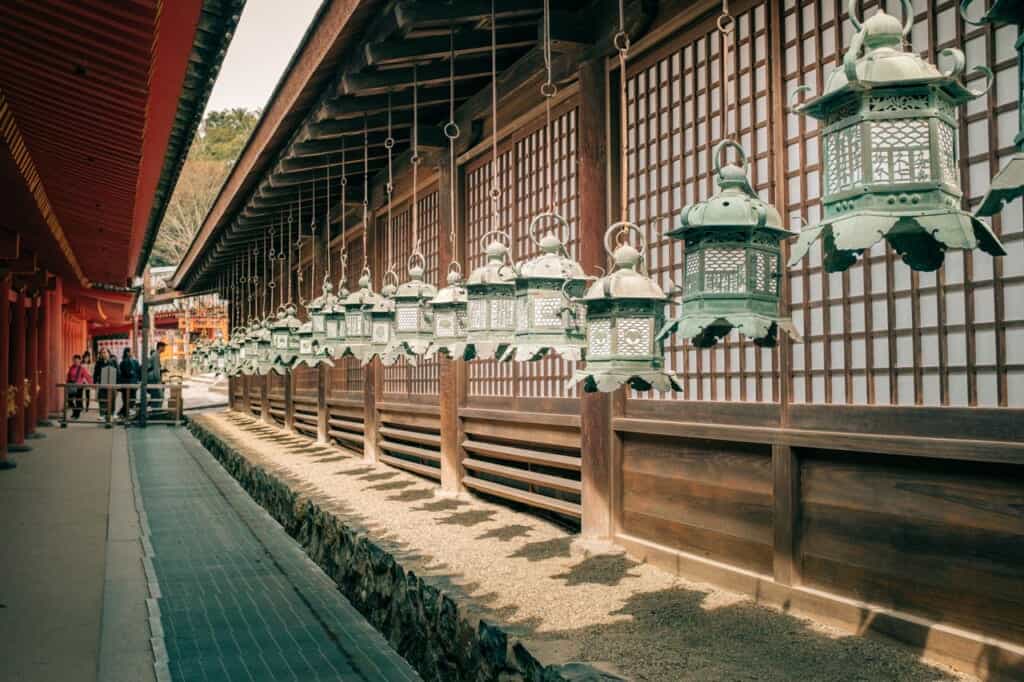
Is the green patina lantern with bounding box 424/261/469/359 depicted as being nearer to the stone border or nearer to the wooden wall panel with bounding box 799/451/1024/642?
the stone border

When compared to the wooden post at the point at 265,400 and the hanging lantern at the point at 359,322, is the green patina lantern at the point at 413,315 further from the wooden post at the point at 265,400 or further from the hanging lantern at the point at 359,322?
the wooden post at the point at 265,400

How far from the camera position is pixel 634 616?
18.7 feet

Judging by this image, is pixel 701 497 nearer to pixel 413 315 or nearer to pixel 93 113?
pixel 413 315

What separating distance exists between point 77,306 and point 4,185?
91.3 ft

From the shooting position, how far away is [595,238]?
26.0 feet

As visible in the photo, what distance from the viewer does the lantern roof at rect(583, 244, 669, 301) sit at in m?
4.53

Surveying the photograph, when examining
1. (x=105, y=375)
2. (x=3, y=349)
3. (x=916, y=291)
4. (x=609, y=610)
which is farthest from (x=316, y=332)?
(x=105, y=375)

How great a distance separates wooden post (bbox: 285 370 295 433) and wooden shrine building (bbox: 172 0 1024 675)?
10483mm

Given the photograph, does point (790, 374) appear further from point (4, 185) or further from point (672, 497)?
point (4, 185)

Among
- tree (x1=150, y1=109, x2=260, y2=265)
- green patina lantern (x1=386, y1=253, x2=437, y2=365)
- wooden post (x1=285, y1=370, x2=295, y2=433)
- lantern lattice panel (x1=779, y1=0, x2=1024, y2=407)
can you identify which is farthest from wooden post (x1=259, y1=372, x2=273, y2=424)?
tree (x1=150, y1=109, x2=260, y2=265)

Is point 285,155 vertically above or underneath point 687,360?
above

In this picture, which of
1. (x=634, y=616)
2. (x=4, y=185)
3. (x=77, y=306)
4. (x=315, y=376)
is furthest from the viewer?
(x=77, y=306)

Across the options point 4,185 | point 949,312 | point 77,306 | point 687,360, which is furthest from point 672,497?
point 77,306

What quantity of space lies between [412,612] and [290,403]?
1659cm
